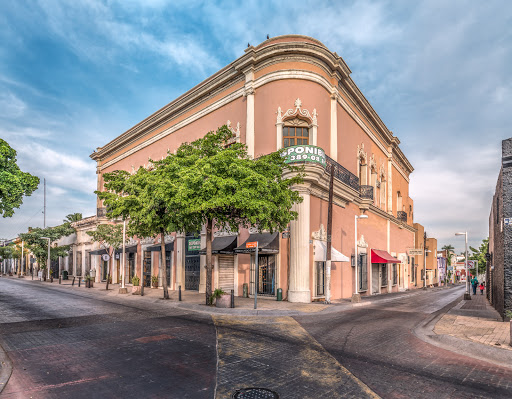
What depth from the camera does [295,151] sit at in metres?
19.7

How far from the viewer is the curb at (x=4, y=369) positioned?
6.72 metres

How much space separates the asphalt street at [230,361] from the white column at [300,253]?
17.6 ft

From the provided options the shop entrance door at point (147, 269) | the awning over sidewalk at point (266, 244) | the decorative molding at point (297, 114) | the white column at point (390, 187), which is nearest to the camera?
the awning over sidewalk at point (266, 244)

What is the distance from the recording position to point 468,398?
624cm

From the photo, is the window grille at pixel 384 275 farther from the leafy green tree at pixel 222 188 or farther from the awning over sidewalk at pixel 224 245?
the leafy green tree at pixel 222 188

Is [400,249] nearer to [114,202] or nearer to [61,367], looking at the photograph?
[114,202]

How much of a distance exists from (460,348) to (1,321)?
49.8 ft

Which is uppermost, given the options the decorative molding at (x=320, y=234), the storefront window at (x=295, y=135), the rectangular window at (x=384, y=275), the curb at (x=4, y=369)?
the storefront window at (x=295, y=135)

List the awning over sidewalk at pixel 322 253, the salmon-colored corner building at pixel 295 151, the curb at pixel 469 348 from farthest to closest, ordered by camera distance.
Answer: the awning over sidewalk at pixel 322 253, the salmon-colored corner building at pixel 295 151, the curb at pixel 469 348

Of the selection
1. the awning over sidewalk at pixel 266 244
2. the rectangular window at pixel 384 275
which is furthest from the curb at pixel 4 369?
the rectangular window at pixel 384 275

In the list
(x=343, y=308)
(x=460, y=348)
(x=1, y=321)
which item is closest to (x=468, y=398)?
(x=460, y=348)

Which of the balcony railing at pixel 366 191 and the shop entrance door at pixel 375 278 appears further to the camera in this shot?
the shop entrance door at pixel 375 278

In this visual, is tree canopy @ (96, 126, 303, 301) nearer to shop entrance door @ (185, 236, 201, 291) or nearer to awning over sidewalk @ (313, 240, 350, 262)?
awning over sidewalk @ (313, 240, 350, 262)

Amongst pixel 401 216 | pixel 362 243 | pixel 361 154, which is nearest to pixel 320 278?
pixel 362 243
